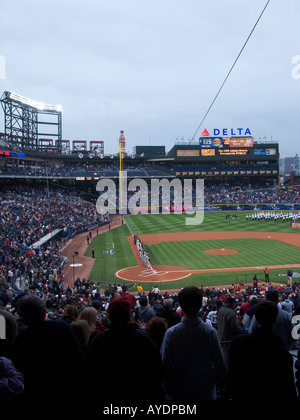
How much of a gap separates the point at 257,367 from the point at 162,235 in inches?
1466

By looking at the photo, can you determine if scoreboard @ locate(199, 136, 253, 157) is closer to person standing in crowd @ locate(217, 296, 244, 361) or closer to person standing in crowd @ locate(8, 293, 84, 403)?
person standing in crowd @ locate(217, 296, 244, 361)

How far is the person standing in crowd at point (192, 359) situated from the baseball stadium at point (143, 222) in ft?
1.70

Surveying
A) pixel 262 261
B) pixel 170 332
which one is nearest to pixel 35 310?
pixel 170 332

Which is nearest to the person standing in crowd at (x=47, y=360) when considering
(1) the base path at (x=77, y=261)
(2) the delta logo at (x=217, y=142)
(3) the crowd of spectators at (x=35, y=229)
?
(3) the crowd of spectators at (x=35, y=229)

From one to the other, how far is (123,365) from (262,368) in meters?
1.29

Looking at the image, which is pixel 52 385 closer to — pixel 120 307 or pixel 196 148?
pixel 120 307

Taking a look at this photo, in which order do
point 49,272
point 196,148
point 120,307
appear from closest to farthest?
point 120,307, point 49,272, point 196,148

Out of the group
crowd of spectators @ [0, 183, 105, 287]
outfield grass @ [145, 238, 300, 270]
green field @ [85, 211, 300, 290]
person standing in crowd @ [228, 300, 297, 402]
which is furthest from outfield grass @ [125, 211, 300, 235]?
person standing in crowd @ [228, 300, 297, 402]

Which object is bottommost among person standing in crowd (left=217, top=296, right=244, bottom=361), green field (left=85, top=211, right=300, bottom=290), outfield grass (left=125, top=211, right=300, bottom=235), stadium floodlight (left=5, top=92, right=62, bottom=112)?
green field (left=85, top=211, right=300, bottom=290)

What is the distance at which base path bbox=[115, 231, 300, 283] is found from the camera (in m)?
22.6

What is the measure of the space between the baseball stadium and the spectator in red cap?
0.25 ft

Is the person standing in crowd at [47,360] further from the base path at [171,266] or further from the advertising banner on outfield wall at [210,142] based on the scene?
the advertising banner on outfield wall at [210,142]

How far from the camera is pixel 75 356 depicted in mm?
3383

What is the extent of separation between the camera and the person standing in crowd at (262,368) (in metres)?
3.10
